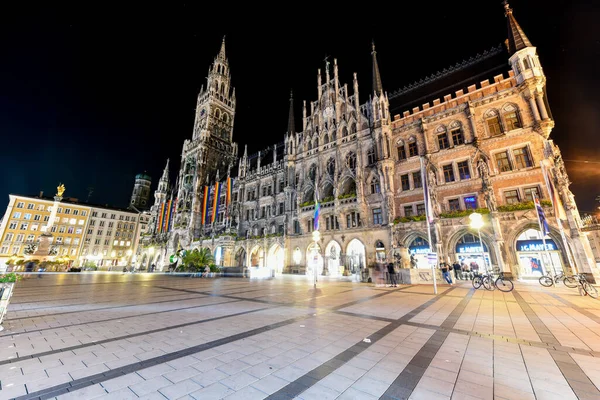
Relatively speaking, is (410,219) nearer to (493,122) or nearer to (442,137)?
(442,137)

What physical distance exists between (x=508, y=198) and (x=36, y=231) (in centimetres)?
9342

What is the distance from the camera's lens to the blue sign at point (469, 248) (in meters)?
21.7

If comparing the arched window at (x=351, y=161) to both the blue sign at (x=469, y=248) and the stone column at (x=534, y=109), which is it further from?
the stone column at (x=534, y=109)

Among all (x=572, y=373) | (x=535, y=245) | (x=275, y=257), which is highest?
(x=535, y=245)

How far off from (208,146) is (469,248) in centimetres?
5595

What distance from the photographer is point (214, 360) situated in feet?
12.9

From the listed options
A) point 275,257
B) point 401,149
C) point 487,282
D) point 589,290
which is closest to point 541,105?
point 401,149

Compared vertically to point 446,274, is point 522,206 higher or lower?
higher

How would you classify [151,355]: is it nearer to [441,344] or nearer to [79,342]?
Result: [79,342]

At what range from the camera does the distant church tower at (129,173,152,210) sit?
99606 millimetres

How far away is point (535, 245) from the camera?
788 inches

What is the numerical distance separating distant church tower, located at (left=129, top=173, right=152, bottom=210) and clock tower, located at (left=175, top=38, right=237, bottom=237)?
173ft

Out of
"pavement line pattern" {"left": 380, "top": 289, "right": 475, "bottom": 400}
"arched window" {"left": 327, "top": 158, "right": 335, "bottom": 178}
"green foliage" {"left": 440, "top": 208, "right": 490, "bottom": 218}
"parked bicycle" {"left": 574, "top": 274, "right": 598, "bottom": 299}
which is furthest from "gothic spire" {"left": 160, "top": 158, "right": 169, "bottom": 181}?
"parked bicycle" {"left": 574, "top": 274, "right": 598, "bottom": 299}

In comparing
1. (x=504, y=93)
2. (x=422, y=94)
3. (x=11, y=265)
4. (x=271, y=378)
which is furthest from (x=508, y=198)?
(x=11, y=265)
